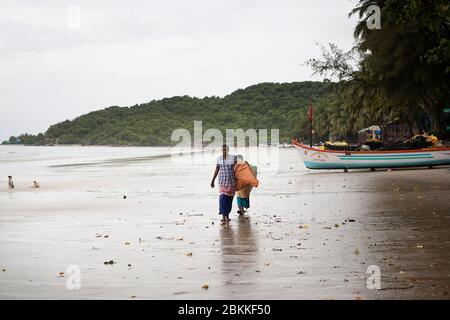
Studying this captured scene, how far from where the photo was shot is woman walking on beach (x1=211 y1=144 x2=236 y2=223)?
45.2 feet

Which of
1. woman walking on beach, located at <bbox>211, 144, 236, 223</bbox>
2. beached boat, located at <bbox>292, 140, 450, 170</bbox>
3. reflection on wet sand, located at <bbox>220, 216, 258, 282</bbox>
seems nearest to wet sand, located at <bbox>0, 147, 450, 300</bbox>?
reflection on wet sand, located at <bbox>220, 216, 258, 282</bbox>

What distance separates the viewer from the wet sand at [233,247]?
736 centimetres

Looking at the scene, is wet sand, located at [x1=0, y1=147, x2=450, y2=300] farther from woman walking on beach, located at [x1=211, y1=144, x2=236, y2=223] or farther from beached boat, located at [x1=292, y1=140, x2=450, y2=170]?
beached boat, located at [x1=292, y1=140, x2=450, y2=170]

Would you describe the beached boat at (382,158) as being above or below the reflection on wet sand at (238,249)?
above

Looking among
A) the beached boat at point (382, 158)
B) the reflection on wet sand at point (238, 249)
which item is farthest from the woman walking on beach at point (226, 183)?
the beached boat at point (382, 158)

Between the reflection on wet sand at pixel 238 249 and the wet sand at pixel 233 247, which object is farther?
the reflection on wet sand at pixel 238 249

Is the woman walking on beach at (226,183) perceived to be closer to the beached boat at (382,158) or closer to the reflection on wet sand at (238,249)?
the reflection on wet sand at (238,249)

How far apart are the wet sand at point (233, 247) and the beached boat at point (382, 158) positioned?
46.1 feet

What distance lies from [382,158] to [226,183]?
69.6 feet

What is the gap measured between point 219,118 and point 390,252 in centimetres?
18295

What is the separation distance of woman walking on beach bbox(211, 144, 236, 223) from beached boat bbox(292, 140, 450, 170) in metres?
20.5

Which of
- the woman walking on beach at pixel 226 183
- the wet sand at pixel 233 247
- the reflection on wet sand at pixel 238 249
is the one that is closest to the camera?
the wet sand at pixel 233 247

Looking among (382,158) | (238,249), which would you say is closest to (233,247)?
(238,249)

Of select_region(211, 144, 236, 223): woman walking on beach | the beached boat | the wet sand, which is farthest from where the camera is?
the beached boat
